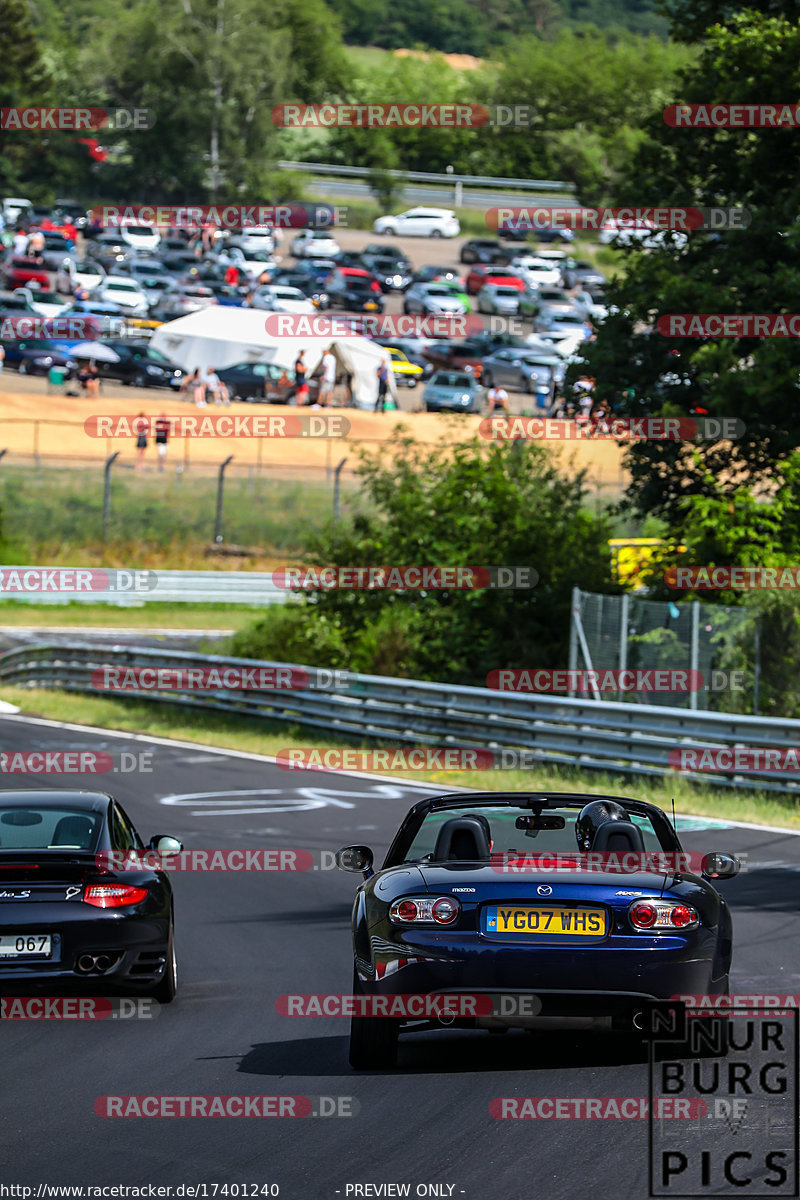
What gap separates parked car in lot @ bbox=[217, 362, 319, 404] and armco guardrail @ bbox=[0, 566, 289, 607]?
12.9m

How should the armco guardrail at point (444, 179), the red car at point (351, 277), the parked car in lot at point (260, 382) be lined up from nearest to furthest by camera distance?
the parked car in lot at point (260, 382) < the red car at point (351, 277) < the armco guardrail at point (444, 179)

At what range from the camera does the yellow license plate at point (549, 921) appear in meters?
6.89

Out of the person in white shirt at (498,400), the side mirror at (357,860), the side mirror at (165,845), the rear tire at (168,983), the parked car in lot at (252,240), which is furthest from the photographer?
the parked car in lot at (252,240)

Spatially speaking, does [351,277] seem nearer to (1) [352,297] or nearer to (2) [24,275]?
(1) [352,297]

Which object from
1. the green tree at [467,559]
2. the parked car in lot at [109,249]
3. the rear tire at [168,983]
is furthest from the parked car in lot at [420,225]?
the rear tire at [168,983]

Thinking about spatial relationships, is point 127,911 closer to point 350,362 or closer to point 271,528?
point 271,528

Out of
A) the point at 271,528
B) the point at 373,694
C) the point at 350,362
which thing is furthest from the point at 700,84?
the point at 350,362

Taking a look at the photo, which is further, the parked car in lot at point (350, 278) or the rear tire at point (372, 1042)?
the parked car in lot at point (350, 278)

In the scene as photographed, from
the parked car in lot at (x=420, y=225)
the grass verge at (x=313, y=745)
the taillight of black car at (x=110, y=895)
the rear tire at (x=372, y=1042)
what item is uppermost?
the parked car in lot at (x=420, y=225)

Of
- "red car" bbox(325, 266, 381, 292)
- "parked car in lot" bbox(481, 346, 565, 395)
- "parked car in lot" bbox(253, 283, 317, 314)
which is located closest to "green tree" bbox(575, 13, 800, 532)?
"parked car in lot" bbox(481, 346, 565, 395)

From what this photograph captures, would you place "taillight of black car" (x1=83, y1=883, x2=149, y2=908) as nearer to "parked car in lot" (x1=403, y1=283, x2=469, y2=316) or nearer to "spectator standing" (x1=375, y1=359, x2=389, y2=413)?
"spectator standing" (x1=375, y1=359, x2=389, y2=413)

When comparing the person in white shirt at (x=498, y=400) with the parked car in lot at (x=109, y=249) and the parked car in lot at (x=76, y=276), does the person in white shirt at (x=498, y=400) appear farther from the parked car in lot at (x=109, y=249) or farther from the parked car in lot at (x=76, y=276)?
the parked car in lot at (x=109, y=249)

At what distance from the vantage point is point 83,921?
868 centimetres

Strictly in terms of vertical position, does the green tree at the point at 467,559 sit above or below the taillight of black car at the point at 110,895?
above
